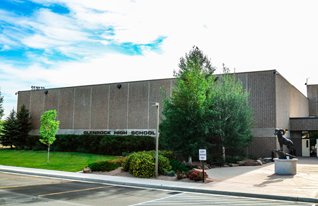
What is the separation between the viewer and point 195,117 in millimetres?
22609

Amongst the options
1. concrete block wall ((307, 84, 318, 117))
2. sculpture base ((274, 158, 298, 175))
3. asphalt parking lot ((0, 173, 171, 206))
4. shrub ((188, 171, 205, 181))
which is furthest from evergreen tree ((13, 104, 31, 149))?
concrete block wall ((307, 84, 318, 117))

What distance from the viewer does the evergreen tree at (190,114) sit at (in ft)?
73.7

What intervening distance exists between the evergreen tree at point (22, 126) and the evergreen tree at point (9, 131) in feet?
1.56

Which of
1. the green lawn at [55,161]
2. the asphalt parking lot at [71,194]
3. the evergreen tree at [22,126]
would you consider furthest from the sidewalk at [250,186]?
the evergreen tree at [22,126]

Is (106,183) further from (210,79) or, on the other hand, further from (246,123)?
(246,123)

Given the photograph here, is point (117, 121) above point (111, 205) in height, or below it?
above

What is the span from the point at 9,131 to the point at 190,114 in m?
31.6

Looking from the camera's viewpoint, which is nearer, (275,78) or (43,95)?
(275,78)

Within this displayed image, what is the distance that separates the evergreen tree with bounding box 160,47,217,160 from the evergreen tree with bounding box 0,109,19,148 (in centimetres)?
2877

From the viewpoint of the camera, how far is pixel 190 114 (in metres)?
22.6

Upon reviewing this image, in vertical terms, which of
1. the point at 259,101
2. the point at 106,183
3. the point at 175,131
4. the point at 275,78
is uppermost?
the point at 275,78

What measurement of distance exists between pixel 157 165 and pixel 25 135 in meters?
33.9

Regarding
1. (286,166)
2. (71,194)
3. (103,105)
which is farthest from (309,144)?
(71,194)

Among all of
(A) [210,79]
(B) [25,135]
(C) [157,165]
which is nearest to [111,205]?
(C) [157,165]
